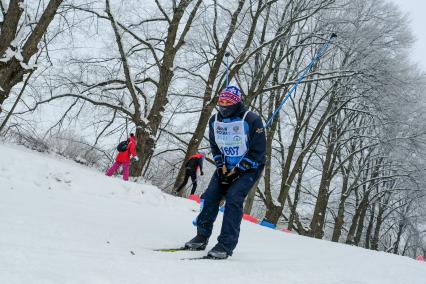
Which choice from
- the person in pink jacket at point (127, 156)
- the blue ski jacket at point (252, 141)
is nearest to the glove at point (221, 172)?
the blue ski jacket at point (252, 141)

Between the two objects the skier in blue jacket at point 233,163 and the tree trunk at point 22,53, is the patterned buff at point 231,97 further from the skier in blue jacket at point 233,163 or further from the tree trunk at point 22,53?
the tree trunk at point 22,53

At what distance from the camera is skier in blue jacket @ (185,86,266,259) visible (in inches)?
167

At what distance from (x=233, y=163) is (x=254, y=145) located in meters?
0.34

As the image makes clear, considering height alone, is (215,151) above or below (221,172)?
above

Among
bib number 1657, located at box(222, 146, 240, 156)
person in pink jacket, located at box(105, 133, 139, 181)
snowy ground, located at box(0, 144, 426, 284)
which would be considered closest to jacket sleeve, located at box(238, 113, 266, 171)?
bib number 1657, located at box(222, 146, 240, 156)

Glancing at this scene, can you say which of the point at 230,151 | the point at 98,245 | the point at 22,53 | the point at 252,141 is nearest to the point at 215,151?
the point at 230,151

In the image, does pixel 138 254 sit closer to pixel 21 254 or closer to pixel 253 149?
pixel 21 254

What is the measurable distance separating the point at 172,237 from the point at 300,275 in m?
1.76

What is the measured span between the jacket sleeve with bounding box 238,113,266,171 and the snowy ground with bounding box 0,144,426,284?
992 mm

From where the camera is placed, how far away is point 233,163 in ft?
14.8

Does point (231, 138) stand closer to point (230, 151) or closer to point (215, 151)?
point (230, 151)

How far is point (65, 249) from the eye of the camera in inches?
110

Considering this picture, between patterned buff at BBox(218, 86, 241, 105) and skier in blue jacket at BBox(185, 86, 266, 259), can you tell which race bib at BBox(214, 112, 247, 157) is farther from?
patterned buff at BBox(218, 86, 241, 105)

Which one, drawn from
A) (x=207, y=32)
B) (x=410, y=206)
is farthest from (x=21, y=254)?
(x=410, y=206)
